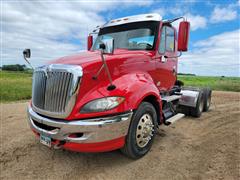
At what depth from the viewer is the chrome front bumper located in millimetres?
2600

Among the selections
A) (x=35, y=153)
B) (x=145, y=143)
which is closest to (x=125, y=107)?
(x=145, y=143)

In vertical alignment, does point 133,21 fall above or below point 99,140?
above

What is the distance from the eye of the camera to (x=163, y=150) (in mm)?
3570

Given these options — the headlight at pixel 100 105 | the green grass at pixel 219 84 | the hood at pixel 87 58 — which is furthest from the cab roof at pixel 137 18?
the green grass at pixel 219 84

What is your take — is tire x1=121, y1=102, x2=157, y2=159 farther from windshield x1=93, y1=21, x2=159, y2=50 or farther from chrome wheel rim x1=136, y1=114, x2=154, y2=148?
windshield x1=93, y1=21, x2=159, y2=50

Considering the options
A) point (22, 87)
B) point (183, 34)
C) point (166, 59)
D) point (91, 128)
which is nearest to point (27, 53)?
point (91, 128)

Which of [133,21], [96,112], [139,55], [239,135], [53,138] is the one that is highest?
[133,21]

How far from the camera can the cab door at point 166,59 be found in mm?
4316

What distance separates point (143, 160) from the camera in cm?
320

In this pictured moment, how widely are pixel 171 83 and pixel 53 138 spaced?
3.52 m

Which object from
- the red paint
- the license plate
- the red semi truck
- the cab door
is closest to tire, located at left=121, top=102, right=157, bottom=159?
the red semi truck

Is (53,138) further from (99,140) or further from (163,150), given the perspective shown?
(163,150)

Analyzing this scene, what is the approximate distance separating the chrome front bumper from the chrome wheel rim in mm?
394

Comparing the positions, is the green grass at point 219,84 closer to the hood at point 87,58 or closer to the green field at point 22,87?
the green field at point 22,87
